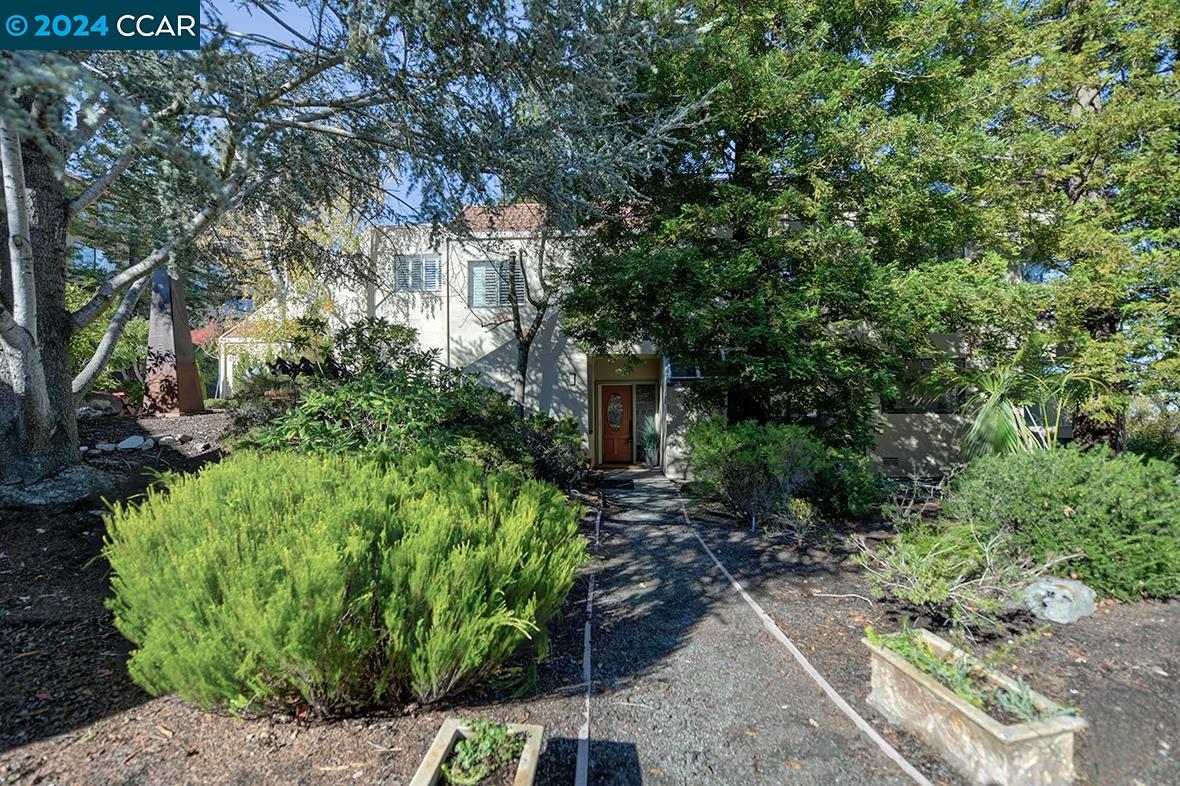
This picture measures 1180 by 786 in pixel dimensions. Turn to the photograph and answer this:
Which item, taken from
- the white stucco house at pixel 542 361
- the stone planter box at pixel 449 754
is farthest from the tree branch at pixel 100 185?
the white stucco house at pixel 542 361

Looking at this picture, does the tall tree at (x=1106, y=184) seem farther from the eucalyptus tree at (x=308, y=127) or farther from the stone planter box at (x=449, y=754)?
the stone planter box at (x=449, y=754)

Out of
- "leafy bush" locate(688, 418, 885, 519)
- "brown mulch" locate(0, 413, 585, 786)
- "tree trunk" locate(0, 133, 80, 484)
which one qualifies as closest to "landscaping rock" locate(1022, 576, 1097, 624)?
"leafy bush" locate(688, 418, 885, 519)

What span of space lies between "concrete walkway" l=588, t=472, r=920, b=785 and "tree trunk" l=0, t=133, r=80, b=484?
5.52 m

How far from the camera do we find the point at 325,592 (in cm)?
241

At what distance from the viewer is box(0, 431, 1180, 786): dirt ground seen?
96.6 inches

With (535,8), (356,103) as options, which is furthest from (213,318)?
(535,8)

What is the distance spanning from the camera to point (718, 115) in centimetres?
786

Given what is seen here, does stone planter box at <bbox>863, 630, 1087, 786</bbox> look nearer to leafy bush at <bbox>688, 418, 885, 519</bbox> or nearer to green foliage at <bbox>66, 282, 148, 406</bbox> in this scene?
leafy bush at <bbox>688, 418, 885, 519</bbox>

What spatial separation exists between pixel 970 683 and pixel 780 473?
410 cm

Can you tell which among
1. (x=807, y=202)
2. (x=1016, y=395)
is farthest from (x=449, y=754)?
A: (x=1016, y=395)

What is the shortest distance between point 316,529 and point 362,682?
813 mm

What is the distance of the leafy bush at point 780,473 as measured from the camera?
22.6 feet

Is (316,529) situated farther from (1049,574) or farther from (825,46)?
(825,46)

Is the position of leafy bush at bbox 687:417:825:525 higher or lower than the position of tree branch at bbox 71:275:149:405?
lower
